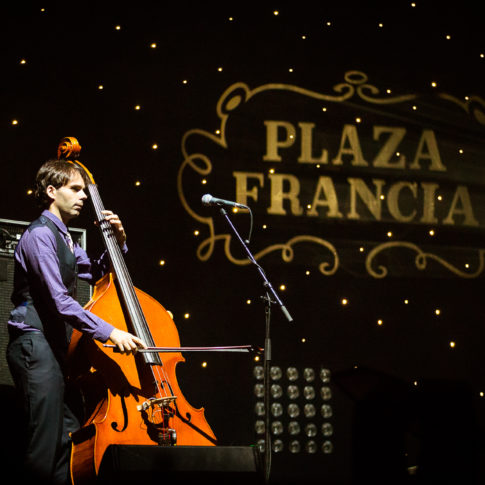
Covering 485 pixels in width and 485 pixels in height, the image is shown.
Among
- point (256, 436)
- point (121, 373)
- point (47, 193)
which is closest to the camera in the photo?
point (121, 373)

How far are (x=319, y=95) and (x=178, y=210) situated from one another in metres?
1.12

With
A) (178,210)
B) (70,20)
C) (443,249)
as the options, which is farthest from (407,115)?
(70,20)

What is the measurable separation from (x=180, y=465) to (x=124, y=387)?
1.29 feet

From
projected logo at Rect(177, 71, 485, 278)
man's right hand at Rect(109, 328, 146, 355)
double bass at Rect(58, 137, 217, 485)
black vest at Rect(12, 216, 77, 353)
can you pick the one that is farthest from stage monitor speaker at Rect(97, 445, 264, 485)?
projected logo at Rect(177, 71, 485, 278)

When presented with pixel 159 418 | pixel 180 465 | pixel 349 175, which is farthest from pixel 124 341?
pixel 349 175

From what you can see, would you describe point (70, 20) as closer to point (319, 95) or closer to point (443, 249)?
point (319, 95)

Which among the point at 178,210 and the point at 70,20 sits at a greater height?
the point at 70,20

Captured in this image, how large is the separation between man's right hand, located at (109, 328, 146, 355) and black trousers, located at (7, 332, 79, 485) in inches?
10.4

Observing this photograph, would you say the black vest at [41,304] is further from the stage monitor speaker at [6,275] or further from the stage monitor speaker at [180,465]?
the stage monitor speaker at [180,465]

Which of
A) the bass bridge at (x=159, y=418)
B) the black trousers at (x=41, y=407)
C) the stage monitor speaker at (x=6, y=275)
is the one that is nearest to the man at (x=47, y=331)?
the black trousers at (x=41, y=407)

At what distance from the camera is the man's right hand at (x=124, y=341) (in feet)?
8.11

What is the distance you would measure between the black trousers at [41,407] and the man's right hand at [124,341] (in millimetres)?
265

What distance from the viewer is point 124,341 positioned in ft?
8.13

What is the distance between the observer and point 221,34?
163 inches
